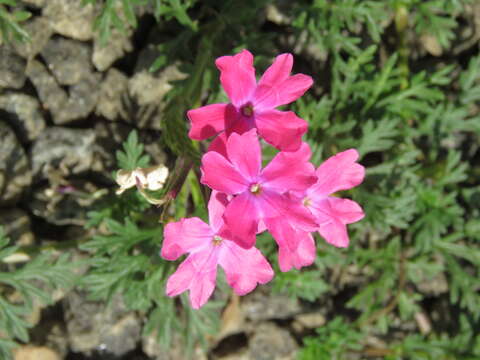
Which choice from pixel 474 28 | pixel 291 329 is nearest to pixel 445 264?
pixel 291 329

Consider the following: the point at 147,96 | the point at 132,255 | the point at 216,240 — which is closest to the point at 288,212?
the point at 216,240

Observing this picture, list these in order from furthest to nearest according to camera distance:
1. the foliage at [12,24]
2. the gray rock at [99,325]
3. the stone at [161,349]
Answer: the stone at [161,349] < the gray rock at [99,325] < the foliage at [12,24]

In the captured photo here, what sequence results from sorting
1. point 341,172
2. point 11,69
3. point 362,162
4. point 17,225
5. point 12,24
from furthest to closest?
point 362,162, point 17,225, point 11,69, point 12,24, point 341,172

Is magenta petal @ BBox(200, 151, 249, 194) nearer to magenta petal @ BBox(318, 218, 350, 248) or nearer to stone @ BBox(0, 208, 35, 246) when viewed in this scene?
magenta petal @ BBox(318, 218, 350, 248)

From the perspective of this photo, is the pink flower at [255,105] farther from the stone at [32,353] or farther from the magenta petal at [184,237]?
the stone at [32,353]

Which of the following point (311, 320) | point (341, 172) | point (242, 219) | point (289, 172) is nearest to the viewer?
point (242, 219)

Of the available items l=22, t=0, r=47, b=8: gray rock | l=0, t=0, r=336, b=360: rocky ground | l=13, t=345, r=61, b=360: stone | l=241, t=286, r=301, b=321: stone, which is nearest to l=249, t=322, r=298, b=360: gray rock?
l=241, t=286, r=301, b=321: stone

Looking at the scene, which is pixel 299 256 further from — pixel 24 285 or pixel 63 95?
pixel 63 95

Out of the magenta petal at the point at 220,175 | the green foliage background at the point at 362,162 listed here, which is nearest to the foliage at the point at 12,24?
the green foliage background at the point at 362,162
